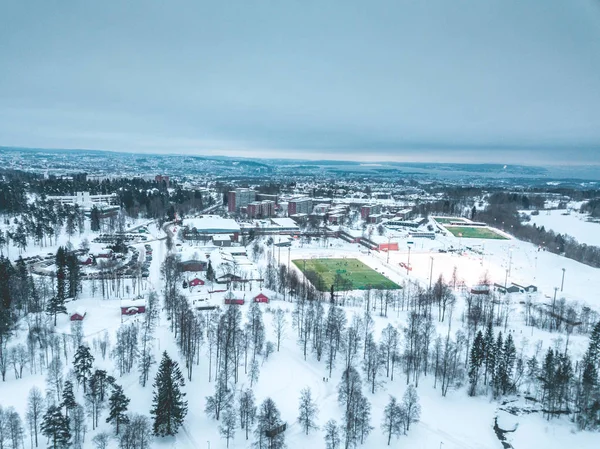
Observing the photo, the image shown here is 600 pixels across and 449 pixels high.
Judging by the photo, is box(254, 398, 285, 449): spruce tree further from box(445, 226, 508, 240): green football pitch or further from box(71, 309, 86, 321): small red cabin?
box(445, 226, 508, 240): green football pitch

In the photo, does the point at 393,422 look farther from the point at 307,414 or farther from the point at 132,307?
the point at 132,307

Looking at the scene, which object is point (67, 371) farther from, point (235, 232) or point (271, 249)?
point (235, 232)

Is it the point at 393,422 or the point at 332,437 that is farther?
the point at 393,422

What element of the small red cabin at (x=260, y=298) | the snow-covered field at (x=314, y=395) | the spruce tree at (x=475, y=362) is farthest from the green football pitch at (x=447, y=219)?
the spruce tree at (x=475, y=362)

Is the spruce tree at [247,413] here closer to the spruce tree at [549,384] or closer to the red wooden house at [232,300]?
the red wooden house at [232,300]

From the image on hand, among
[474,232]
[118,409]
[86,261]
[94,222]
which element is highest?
[94,222]

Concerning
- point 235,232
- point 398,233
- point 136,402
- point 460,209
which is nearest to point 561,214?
point 460,209

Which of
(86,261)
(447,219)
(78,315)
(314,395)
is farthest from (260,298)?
(447,219)
